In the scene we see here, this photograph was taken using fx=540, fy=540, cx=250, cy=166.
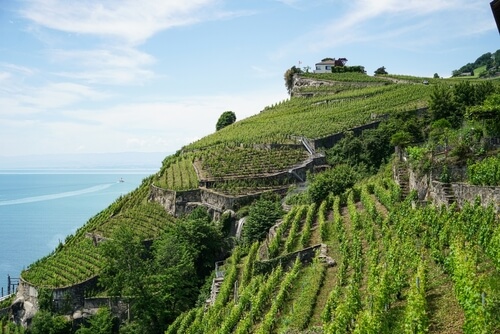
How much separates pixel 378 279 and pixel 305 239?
9.06 metres

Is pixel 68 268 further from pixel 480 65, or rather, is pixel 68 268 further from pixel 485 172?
pixel 480 65

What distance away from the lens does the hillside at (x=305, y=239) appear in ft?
45.8

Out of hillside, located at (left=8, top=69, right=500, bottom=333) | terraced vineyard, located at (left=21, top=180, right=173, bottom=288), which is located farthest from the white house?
terraced vineyard, located at (left=21, top=180, right=173, bottom=288)

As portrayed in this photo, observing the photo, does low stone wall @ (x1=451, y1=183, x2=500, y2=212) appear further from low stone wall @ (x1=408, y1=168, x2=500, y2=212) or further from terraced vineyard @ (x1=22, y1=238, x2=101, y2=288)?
terraced vineyard @ (x1=22, y1=238, x2=101, y2=288)

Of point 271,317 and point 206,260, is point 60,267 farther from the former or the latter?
point 271,317

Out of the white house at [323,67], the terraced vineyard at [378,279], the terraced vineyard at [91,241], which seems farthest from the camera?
the white house at [323,67]

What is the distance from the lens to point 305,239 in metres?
24.3

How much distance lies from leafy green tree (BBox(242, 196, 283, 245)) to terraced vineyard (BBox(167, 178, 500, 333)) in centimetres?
411

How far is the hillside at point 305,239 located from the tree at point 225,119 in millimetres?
21094

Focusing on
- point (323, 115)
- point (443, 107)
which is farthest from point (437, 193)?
point (323, 115)

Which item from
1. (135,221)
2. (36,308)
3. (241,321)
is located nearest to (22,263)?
(135,221)

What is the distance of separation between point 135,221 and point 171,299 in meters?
11.8

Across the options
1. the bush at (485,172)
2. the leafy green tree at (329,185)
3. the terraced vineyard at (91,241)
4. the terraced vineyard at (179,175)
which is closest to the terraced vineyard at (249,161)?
the terraced vineyard at (179,175)

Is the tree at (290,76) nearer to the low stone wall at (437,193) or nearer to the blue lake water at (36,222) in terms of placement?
the blue lake water at (36,222)
